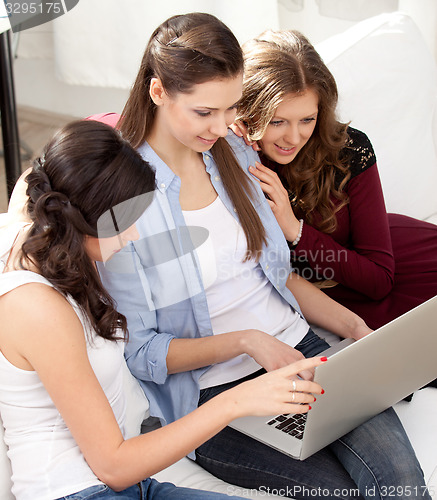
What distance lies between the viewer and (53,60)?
258cm

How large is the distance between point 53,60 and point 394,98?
4.37 ft

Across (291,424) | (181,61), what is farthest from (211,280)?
(181,61)

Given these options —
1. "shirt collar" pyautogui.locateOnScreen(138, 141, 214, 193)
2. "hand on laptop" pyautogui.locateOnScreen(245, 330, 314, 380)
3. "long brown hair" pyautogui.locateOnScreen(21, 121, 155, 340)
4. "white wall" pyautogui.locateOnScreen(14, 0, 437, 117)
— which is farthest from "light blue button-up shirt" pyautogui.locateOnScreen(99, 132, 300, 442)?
"white wall" pyautogui.locateOnScreen(14, 0, 437, 117)

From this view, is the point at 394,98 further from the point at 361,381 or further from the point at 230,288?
the point at 361,381

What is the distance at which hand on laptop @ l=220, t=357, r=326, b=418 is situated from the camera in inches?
37.9

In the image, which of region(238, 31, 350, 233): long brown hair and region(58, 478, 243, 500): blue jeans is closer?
region(58, 478, 243, 500): blue jeans

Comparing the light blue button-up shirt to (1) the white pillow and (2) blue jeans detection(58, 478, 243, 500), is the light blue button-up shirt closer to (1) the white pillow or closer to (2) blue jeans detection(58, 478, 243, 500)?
(2) blue jeans detection(58, 478, 243, 500)

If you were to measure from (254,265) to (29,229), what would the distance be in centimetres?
52

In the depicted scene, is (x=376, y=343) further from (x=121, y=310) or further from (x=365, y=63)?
(x=365, y=63)

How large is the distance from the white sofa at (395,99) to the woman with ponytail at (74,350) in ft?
3.09

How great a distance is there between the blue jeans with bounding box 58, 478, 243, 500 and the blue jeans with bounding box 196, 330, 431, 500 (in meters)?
0.15

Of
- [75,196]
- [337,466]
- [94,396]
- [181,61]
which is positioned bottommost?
[337,466]

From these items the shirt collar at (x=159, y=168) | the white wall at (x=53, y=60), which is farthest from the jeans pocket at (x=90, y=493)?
the white wall at (x=53, y=60)

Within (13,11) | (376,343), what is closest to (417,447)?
(376,343)
